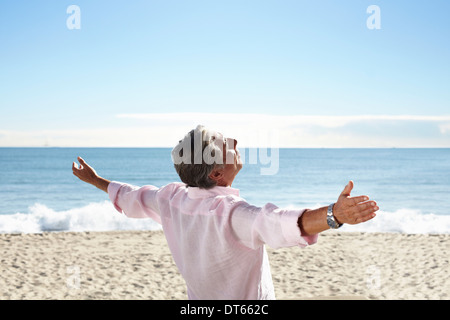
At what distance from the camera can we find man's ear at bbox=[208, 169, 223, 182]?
4.65 ft

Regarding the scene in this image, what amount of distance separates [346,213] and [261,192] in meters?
27.2

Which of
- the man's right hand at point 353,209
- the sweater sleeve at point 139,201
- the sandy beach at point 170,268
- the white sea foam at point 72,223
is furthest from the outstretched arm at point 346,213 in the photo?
the white sea foam at point 72,223

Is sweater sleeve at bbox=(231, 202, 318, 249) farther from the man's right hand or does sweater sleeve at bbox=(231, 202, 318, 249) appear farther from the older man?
the man's right hand

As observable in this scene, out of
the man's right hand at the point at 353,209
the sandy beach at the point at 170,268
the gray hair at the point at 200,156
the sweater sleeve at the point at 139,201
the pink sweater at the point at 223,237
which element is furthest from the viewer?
the sandy beach at the point at 170,268

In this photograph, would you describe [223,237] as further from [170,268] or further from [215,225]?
[170,268]

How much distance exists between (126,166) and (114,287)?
3920 cm

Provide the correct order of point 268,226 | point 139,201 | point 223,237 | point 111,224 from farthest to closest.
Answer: point 111,224 → point 139,201 → point 223,237 → point 268,226

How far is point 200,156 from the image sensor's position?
4.64 ft

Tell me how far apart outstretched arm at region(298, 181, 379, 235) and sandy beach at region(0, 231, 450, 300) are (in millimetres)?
5018

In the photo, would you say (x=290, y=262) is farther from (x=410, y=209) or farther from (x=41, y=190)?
(x=41, y=190)

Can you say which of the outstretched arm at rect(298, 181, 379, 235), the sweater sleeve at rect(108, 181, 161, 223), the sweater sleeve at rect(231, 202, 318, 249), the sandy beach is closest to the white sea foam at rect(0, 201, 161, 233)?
the sandy beach

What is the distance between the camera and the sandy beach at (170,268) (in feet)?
20.2

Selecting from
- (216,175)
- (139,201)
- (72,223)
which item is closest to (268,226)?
(216,175)

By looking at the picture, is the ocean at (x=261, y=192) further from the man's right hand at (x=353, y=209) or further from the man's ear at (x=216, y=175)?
the man's right hand at (x=353, y=209)
